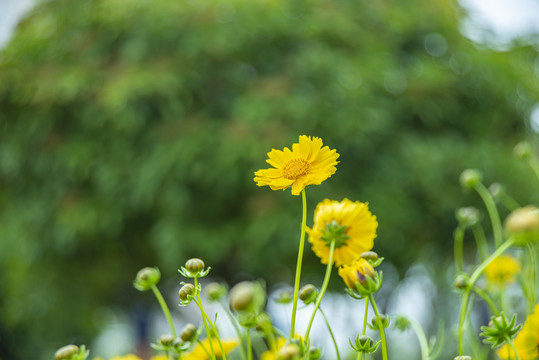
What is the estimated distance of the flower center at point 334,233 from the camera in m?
0.33

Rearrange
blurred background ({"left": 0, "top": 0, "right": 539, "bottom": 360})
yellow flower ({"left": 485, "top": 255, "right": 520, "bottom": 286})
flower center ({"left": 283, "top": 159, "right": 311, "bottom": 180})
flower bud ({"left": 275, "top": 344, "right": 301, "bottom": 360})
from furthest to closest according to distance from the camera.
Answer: blurred background ({"left": 0, "top": 0, "right": 539, "bottom": 360})
yellow flower ({"left": 485, "top": 255, "right": 520, "bottom": 286})
flower center ({"left": 283, "top": 159, "right": 311, "bottom": 180})
flower bud ({"left": 275, "top": 344, "right": 301, "bottom": 360})

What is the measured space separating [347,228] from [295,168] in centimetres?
5

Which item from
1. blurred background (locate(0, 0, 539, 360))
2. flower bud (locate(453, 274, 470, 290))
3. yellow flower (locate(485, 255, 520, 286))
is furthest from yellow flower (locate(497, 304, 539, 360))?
blurred background (locate(0, 0, 539, 360))

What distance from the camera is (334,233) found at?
325mm

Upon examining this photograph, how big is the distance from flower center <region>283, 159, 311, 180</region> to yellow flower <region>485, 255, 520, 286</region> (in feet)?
0.81

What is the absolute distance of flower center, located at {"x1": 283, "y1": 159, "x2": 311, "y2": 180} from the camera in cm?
32

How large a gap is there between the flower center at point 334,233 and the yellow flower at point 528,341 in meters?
0.11

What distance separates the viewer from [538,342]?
0.32 m

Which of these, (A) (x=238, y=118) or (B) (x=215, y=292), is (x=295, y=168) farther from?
(A) (x=238, y=118)

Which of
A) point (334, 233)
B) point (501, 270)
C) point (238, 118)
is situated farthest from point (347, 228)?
point (238, 118)

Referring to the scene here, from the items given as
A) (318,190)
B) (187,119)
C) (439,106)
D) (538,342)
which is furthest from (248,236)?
(538,342)

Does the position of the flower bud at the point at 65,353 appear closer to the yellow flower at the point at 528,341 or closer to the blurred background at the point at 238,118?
the yellow flower at the point at 528,341

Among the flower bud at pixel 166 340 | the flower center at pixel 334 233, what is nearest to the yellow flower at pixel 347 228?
the flower center at pixel 334 233

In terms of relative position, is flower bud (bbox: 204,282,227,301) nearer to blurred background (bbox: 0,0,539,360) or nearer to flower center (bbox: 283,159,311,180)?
flower center (bbox: 283,159,311,180)
